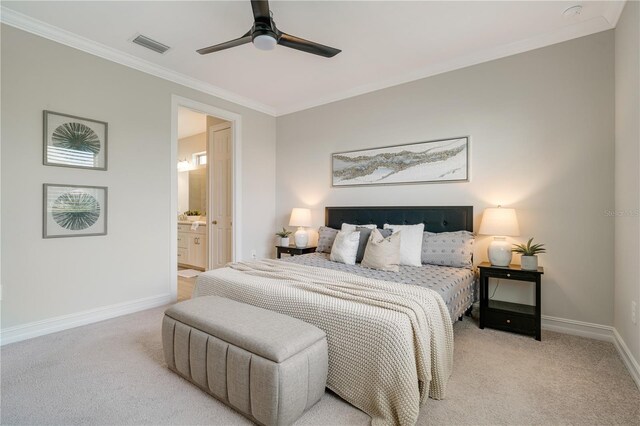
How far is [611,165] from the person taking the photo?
8.54 feet

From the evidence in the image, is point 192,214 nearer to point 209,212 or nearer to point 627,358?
point 209,212

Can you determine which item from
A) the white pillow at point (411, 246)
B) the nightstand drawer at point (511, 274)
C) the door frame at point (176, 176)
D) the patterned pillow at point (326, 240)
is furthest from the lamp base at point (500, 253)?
the door frame at point (176, 176)

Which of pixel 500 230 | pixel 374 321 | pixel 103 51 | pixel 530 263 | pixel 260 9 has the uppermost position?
pixel 103 51

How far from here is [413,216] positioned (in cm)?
357

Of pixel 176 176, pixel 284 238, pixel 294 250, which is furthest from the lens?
pixel 284 238

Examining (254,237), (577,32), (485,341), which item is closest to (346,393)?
(485,341)

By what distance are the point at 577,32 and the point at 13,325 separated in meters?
5.64

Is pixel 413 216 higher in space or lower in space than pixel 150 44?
lower

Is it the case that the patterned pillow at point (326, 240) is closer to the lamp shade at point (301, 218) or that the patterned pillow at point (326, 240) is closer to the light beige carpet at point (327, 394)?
the lamp shade at point (301, 218)

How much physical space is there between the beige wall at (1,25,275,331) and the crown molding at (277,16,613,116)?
6.75ft

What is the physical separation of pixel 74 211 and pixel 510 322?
169 inches

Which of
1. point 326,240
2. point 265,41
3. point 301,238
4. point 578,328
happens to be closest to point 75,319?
point 301,238

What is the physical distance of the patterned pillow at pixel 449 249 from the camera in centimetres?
300

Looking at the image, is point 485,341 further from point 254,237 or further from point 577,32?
point 254,237
